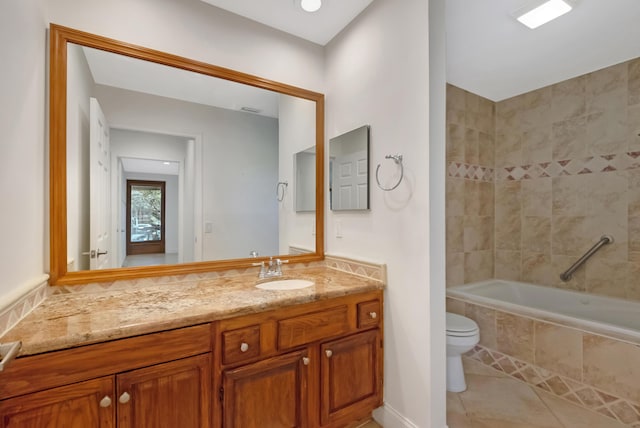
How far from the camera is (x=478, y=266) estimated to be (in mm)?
3004

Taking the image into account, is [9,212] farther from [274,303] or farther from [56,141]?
[274,303]

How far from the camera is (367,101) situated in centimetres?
181

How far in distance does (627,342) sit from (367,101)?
2091mm

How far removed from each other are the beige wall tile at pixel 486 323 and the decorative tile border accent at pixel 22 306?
9.26ft

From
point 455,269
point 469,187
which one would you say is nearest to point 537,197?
point 469,187

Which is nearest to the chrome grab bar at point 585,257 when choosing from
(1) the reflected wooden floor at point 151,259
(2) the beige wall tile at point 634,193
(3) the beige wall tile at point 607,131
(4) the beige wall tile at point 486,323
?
(2) the beige wall tile at point 634,193

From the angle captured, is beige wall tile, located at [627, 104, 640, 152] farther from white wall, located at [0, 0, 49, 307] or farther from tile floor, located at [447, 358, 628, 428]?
white wall, located at [0, 0, 49, 307]

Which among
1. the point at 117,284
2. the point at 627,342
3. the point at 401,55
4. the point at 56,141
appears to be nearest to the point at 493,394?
the point at 627,342

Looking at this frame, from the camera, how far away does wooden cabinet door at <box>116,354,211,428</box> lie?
100cm

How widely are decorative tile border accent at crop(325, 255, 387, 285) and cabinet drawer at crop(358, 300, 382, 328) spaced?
0.14 metres

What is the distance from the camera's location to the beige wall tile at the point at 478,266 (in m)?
2.92

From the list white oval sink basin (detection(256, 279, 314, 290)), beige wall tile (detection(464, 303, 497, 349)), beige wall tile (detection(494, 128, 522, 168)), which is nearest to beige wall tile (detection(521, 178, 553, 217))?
beige wall tile (detection(494, 128, 522, 168))

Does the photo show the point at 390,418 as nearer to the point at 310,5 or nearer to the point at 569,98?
the point at 310,5

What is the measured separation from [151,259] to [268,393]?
0.96 metres
